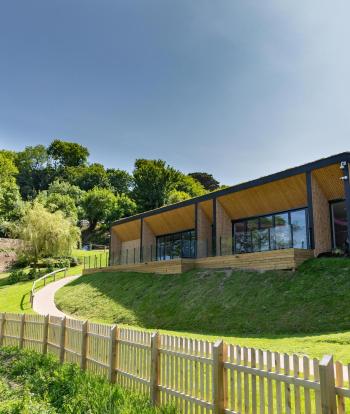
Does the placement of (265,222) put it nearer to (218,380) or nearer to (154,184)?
(218,380)

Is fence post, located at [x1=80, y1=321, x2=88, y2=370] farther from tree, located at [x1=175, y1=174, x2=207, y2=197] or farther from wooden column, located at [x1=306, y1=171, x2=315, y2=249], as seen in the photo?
tree, located at [x1=175, y1=174, x2=207, y2=197]

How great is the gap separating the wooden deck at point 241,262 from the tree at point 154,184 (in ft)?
126

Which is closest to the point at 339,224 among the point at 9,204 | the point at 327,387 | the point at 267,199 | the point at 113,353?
the point at 267,199

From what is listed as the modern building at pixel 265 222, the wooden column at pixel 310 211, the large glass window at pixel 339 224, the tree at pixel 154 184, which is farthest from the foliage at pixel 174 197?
the wooden column at pixel 310 211

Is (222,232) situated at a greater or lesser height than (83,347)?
greater

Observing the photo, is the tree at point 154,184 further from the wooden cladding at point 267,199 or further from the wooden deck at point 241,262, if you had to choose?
the wooden cladding at point 267,199

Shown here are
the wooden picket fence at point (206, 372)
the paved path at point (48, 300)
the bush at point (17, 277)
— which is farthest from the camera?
the bush at point (17, 277)

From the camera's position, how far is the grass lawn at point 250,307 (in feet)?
37.0

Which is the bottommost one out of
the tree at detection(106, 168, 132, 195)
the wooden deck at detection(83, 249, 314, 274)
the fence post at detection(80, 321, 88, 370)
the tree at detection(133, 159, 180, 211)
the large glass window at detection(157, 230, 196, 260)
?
the fence post at detection(80, 321, 88, 370)

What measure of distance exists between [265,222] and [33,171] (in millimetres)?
70427

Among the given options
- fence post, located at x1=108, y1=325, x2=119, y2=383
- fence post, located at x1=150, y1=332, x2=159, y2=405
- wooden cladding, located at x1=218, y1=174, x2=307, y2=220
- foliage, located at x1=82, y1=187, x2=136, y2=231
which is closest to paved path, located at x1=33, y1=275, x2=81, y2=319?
wooden cladding, located at x1=218, y1=174, x2=307, y2=220

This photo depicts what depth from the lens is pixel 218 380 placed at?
5.07 m

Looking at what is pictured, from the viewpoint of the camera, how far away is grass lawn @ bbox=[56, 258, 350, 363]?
11.3m

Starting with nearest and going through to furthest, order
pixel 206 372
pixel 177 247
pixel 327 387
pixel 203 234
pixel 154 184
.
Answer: pixel 327 387 → pixel 206 372 → pixel 203 234 → pixel 177 247 → pixel 154 184
